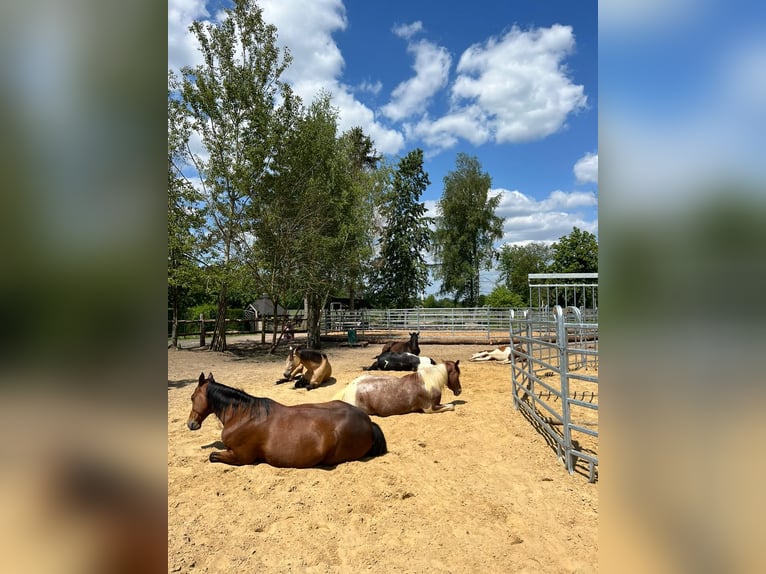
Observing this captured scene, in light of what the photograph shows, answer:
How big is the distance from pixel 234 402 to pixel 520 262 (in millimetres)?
37667

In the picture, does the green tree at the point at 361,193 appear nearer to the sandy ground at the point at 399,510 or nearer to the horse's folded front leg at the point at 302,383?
the horse's folded front leg at the point at 302,383

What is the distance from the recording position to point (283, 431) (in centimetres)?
371

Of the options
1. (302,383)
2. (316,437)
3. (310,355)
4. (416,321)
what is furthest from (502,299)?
(316,437)

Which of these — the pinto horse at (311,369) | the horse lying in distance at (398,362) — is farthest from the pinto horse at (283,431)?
the horse lying in distance at (398,362)

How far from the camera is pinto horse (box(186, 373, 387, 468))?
12.0 feet

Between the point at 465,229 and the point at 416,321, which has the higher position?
the point at 465,229

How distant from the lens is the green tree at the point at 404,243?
2721cm

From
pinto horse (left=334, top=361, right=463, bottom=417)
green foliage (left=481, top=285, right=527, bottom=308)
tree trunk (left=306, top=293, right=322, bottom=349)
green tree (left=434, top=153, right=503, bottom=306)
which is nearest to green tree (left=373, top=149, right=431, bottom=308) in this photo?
green tree (left=434, top=153, right=503, bottom=306)

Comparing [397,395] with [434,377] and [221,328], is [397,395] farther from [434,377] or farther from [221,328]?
[221,328]

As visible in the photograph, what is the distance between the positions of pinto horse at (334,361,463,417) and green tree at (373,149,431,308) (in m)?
21.2
